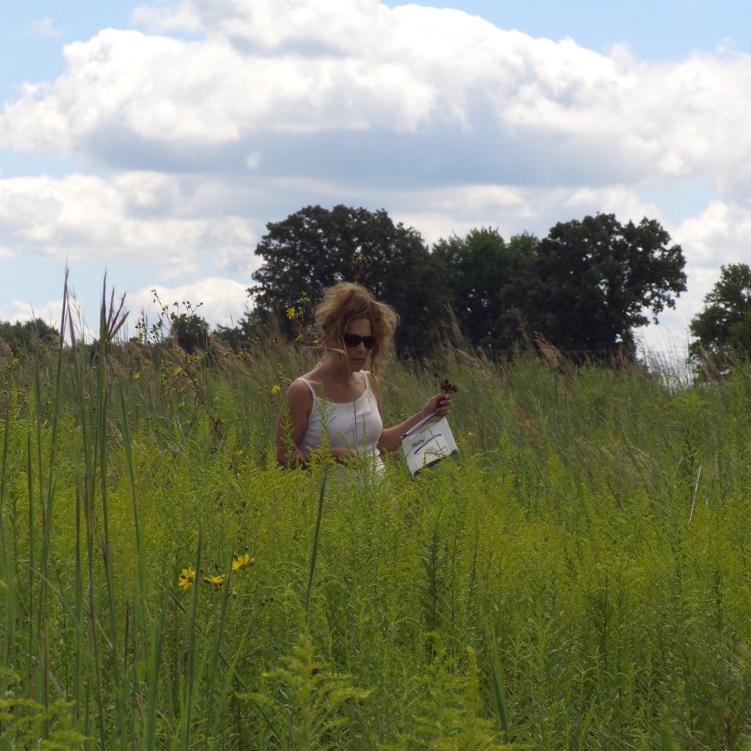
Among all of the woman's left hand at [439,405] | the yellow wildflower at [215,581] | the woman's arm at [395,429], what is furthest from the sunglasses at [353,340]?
the yellow wildflower at [215,581]

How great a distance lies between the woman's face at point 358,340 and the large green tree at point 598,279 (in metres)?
51.2

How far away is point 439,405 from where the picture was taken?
5.26 meters

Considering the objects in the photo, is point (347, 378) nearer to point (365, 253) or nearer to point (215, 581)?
point (215, 581)

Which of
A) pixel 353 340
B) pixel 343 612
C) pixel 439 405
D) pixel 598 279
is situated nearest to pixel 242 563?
pixel 343 612

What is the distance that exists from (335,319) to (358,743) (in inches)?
166

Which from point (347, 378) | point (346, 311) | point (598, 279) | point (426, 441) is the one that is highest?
point (598, 279)

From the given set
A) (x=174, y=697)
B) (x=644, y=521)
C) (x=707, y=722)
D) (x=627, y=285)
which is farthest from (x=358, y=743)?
(x=627, y=285)

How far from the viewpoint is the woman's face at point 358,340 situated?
6.06 metres

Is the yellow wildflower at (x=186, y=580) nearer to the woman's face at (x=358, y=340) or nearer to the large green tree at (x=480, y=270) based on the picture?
the woman's face at (x=358, y=340)

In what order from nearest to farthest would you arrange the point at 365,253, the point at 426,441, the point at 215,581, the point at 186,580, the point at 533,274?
the point at 215,581 → the point at 186,580 → the point at 426,441 → the point at 365,253 → the point at 533,274

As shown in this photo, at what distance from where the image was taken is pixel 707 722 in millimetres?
2275

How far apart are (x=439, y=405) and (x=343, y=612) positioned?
8.73 feet

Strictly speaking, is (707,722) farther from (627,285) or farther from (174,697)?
(627,285)

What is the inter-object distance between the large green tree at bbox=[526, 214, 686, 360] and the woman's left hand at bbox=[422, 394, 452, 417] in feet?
170
